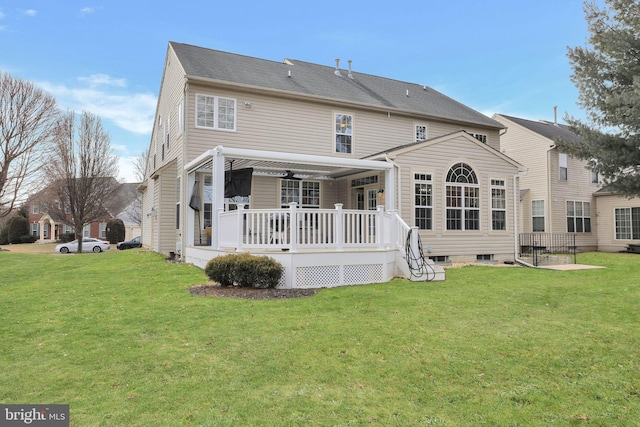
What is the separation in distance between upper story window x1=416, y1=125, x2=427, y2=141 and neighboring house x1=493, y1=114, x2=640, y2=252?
21.2 ft

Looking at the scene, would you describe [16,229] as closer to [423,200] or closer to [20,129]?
[20,129]

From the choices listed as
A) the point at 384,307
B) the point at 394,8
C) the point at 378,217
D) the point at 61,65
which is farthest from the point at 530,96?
the point at 61,65

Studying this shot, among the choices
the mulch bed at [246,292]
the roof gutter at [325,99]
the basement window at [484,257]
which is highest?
the roof gutter at [325,99]

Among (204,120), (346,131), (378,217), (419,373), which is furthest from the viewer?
(346,131)

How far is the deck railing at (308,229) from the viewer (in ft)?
28.3

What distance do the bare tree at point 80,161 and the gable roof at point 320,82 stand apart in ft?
37.6

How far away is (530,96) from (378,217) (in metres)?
14.0

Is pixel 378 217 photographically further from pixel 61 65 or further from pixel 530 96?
pixel 61 65

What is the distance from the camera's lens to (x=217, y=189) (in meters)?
9.72

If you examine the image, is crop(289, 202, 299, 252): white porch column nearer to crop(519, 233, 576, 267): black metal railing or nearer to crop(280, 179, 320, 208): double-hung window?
crop(280, 179, 320, 208): double-hung window

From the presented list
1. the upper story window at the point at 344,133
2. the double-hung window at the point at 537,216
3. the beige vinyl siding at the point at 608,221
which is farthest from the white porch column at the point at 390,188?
the beige vinyl siding at the point at 608,221

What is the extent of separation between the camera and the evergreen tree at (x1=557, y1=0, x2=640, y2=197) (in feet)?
19.2

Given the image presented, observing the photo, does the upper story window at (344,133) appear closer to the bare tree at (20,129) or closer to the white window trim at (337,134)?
the white window trim at (337,134)

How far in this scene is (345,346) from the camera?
4.64 m
